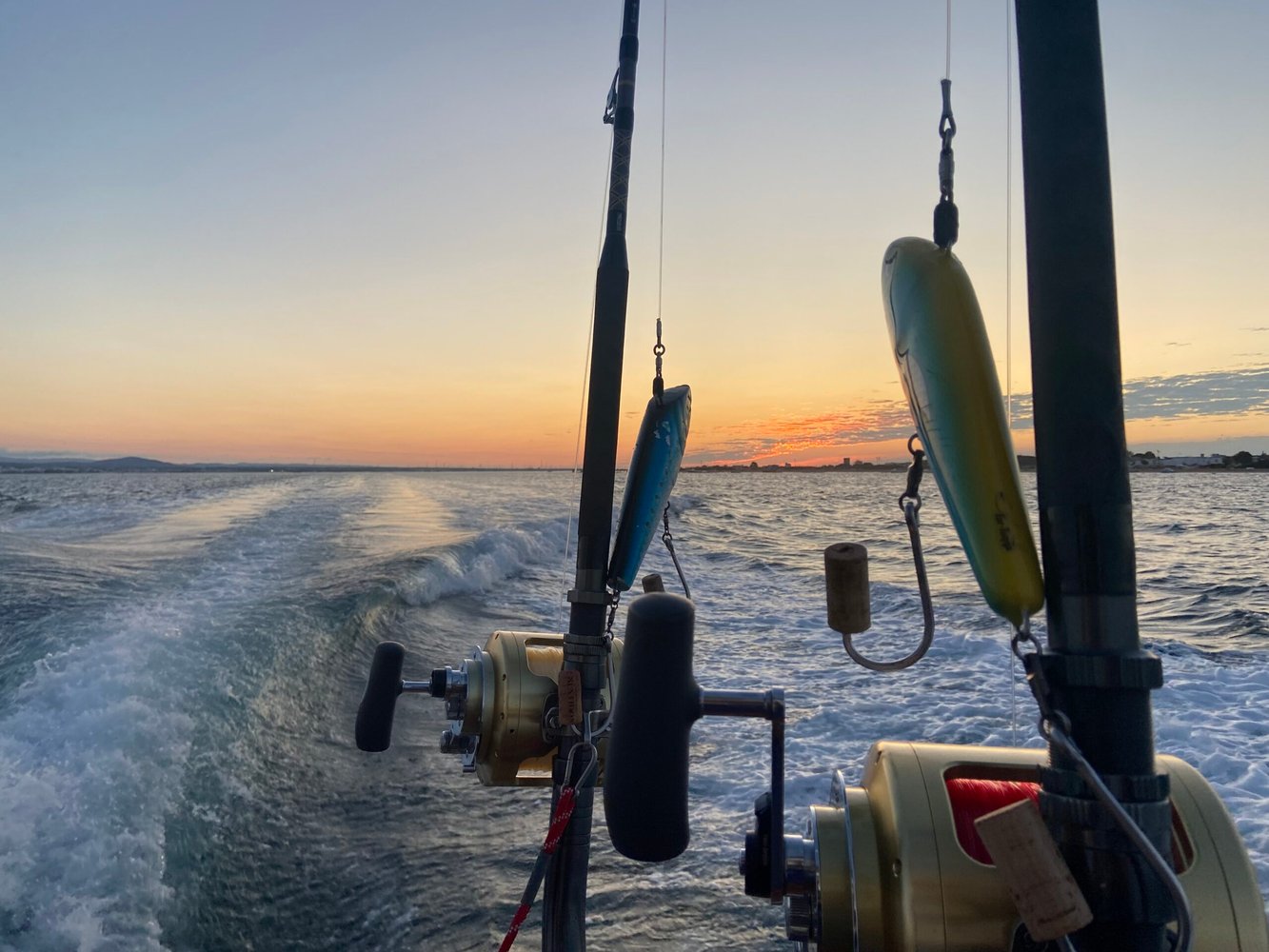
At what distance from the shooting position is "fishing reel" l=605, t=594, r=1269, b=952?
963 millimetres

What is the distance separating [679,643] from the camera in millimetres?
982

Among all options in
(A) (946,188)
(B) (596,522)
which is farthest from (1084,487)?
(B) (596,522)

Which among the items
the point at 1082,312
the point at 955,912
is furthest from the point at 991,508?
the point at 955,912

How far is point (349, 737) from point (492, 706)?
3083 mm

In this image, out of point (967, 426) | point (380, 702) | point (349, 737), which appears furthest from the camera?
point (349, 737)

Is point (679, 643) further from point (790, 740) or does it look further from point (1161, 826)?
point (790, 740)

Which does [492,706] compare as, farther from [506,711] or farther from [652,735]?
[652,735]

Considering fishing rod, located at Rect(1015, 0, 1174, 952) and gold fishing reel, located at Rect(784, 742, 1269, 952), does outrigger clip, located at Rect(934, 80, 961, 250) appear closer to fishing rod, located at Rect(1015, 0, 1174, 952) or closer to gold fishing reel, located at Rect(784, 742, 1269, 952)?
fishing rod, located at Rect(1015, 0, 1174, 952)

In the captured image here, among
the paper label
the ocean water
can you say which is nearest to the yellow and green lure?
the paper label

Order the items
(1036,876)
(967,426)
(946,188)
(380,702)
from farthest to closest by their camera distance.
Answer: (380,702), (946,188), (967,426), (1036,876)

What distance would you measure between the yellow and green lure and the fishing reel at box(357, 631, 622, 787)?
1281mm

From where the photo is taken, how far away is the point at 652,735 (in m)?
0.96

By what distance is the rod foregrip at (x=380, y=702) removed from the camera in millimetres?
2062

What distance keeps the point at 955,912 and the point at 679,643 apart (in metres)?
0.45
